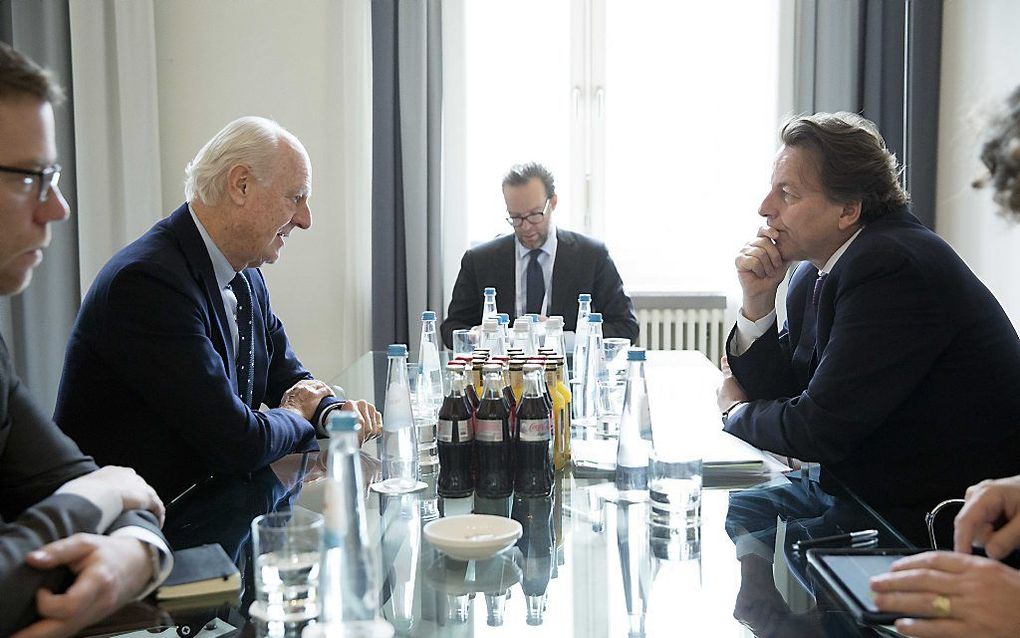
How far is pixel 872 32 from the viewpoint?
14.2 ft

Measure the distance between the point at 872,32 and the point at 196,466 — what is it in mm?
3712

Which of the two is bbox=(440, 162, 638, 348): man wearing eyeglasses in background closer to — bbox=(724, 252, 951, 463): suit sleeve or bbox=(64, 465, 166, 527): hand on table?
bbox=(724, 252, 951, 463): suit sleeve

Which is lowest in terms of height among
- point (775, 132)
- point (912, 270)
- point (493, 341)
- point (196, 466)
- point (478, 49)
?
point (196, 466)

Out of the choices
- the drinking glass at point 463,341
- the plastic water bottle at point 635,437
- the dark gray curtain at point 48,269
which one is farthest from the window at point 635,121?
the plastic water bottle at point 635,437

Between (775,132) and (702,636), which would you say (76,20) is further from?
(702,636)

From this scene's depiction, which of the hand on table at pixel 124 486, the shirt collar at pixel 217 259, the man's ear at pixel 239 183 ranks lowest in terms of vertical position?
the hand on table at pixel 124 486

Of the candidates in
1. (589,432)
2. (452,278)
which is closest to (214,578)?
(589,432)

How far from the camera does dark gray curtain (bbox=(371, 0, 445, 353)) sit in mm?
4352

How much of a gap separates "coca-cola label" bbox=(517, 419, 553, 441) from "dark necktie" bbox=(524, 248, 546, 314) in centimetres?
221

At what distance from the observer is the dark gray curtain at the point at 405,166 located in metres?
4.35

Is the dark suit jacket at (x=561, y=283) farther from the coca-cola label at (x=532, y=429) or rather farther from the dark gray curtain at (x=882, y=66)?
the coca-cola label at (x=532, y=429)

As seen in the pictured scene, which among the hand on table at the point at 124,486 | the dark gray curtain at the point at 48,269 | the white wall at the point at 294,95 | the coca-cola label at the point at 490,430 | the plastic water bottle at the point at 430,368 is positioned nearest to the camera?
the hand on table at the point at 124,486

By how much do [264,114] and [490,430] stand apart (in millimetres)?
3352

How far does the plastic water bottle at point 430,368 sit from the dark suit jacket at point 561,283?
1.20 metres
